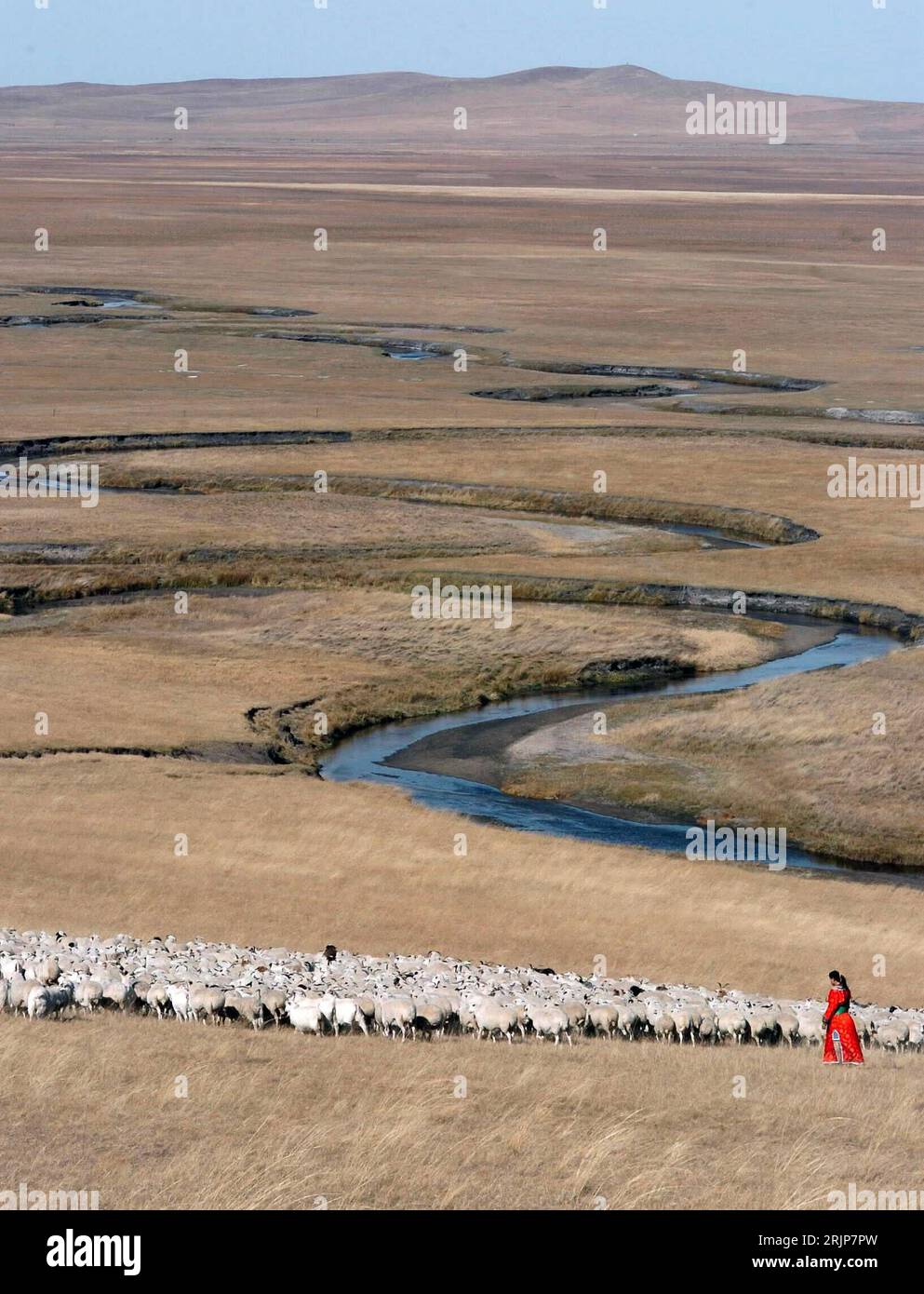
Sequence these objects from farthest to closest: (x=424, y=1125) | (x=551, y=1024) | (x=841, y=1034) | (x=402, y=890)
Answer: (x=402, y=890) → (x=551, y=1024) → (x=841, y=1034) → (x=424, y=1125)

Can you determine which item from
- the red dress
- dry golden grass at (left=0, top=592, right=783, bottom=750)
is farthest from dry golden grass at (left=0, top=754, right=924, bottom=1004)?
the red dress

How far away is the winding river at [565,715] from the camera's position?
41.5 m

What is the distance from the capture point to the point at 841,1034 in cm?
2286

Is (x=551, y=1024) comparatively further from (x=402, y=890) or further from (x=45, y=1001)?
(x=402, y=890)

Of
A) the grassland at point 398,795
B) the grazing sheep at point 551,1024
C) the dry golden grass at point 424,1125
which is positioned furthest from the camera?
the grazing sheep at point 551,1024

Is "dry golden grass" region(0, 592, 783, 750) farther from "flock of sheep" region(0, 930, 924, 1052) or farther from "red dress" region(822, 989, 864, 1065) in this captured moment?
"red dress" region(822, 989, 864, 1065)

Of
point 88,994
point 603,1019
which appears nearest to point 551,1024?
point 603,1019

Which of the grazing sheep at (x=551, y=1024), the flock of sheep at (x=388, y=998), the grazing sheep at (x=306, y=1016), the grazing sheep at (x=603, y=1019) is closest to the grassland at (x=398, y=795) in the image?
the grazing sheep at (x=551, y=1024)

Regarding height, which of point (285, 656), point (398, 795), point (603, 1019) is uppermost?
point (603, 1019)

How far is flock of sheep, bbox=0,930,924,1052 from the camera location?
2359 cm

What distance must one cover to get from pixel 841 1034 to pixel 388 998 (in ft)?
19.0

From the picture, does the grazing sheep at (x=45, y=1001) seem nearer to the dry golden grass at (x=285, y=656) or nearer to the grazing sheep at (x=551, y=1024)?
the grazing sheep at (x=551, y=1024)

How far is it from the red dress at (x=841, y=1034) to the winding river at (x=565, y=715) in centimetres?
1651

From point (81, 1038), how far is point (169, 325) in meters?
118
